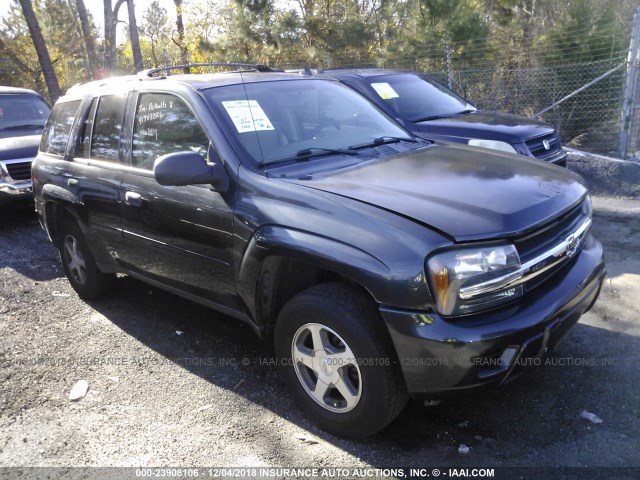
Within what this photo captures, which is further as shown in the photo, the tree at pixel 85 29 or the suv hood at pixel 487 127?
the tree at pixel 85 29

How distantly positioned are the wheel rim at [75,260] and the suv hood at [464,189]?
2756mm

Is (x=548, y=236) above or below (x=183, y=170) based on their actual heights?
below

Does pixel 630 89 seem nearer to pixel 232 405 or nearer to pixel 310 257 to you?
pixel 310 257

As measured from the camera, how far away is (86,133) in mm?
→ 4328

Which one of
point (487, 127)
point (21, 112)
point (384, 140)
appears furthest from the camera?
point (21, 112)

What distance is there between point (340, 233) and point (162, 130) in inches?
65.8

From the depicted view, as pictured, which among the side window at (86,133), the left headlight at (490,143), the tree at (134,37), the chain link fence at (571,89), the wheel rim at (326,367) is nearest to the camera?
the wheel rim at (326,367)

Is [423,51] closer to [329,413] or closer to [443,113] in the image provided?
[443,113]

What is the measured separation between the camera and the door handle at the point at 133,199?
144 inches

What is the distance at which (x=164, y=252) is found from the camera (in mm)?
3621

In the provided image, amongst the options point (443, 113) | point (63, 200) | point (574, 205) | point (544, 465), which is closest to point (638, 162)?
point (443, 113)

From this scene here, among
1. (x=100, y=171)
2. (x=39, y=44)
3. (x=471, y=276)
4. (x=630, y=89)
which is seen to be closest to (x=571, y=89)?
(x=630, y=89)

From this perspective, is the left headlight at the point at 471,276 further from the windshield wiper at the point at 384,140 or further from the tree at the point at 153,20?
the tree at the point at 153,20

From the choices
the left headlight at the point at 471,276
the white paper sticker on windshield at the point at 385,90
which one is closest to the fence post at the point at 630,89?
the white paper sticker on windshield at the point at 385,90
